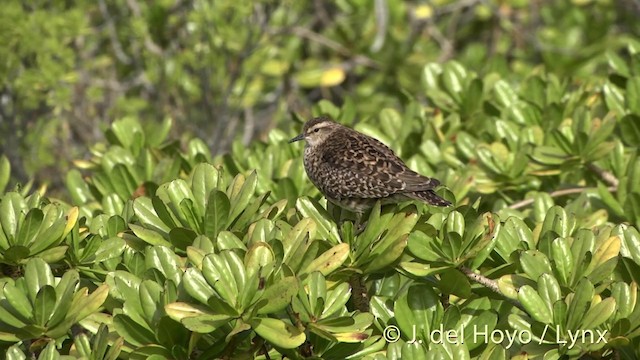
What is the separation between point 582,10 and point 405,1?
5.89ft

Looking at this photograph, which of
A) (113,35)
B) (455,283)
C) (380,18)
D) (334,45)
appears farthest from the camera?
(334,45)

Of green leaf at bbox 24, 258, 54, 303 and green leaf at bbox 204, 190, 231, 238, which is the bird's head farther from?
green leaf at bbox 24, 258, 54, 303

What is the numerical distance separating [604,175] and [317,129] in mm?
1524

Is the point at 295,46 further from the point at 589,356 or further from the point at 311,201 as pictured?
the point at 589,356

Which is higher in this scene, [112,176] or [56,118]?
[112,176]

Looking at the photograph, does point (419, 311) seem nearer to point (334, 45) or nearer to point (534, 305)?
point (534, 305)

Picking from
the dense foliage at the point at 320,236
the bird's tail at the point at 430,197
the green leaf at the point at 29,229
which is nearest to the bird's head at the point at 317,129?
the dense foliage at the point at 320,236

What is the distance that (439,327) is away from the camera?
146 inches

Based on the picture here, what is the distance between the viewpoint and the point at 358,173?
509cm

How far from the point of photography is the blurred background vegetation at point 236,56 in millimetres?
7992

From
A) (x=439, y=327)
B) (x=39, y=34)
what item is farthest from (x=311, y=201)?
(x=39, y=34)

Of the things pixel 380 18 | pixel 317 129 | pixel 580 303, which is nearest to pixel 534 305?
pixel 580 303

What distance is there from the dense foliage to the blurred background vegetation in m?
0.06

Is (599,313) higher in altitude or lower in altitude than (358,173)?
higher
